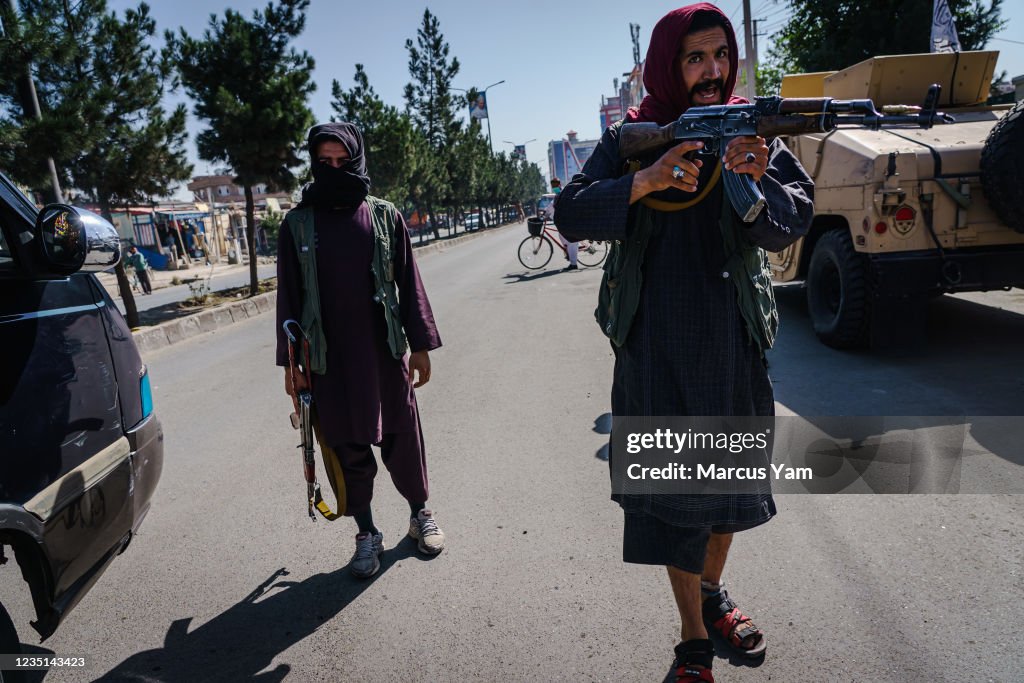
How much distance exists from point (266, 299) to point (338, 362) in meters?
10.2

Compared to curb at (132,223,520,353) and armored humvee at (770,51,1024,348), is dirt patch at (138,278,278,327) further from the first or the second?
armored humvee at (770,51,1024,348)

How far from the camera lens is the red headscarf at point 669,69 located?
5.77 ft

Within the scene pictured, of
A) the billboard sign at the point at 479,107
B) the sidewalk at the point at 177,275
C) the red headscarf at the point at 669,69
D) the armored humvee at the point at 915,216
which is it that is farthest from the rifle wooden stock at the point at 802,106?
the billboard sign at the point at 479,107

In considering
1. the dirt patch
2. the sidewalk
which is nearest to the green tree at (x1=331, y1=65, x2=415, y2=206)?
the sidewalk

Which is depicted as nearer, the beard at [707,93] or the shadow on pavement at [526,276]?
the beard at [707,93]

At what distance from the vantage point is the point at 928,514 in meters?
2.85

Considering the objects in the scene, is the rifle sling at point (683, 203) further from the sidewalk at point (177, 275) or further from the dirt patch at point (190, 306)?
the sidewalk at point (177, 275)

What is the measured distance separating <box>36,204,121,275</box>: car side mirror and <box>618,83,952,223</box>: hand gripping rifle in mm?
1726

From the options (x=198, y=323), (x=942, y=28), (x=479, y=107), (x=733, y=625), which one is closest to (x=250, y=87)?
(x=198, y=323)

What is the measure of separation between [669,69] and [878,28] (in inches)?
653

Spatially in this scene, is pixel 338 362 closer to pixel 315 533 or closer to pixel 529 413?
pixel 315 533

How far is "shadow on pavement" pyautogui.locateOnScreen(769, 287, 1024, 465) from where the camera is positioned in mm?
3893

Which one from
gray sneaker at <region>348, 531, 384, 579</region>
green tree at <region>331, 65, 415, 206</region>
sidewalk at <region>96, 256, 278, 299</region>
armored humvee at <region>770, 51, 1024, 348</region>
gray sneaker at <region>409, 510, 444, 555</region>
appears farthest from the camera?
green tree at <region>331, 65, 415, 206</region>

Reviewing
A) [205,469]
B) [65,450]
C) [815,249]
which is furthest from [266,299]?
[65,450]
